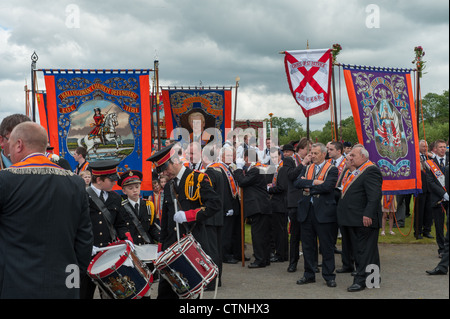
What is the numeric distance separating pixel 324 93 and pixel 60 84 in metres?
4.85

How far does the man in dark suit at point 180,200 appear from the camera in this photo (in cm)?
535

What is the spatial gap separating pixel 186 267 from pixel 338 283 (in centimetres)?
351

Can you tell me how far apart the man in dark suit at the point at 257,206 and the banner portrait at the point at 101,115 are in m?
1.79

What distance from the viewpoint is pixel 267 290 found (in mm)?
7105

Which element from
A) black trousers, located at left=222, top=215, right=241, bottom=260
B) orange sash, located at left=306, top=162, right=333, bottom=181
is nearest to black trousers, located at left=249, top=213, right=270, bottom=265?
black trousers, located at left=222, top=215, right=241, bottom=260

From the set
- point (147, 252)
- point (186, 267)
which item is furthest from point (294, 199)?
point (186, 267)

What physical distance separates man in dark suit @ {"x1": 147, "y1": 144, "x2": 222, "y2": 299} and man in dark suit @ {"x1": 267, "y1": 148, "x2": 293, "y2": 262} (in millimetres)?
3898

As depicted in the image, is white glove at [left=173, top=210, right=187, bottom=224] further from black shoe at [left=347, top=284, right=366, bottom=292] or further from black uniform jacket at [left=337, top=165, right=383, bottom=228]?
black shoe at [left=347, top=284, right=366, bottom=292]

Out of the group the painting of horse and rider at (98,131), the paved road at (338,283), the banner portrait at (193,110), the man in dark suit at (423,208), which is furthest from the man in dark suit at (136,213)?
the man in dark suit at (423,208)

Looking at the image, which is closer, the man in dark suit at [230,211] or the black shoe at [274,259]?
the man in dark suit at [230,211]

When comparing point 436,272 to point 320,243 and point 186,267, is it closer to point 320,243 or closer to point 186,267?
point 320,243

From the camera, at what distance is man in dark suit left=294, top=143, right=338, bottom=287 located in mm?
7199

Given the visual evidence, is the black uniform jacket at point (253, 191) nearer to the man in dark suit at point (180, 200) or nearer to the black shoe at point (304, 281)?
the black shoe at point (304, 281)

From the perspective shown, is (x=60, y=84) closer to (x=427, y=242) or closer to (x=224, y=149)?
(x=224, y=149)
